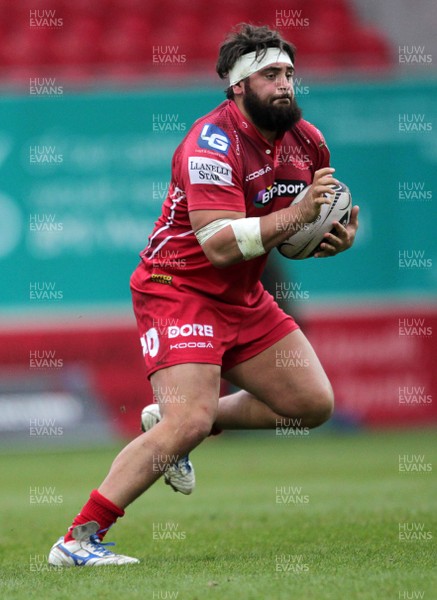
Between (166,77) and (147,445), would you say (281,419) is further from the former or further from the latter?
(166,77)

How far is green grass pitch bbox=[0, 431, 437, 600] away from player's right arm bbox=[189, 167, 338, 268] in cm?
143

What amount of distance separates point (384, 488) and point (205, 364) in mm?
3364

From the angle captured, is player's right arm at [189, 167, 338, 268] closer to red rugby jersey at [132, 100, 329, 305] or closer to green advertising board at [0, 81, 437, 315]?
red rugby jersey at [132, 100, 329, 305]

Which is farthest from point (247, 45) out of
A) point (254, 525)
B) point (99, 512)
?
point (254, 525)

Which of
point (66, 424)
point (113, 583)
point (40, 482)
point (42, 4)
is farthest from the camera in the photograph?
point (42, 4)

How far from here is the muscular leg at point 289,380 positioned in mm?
5844

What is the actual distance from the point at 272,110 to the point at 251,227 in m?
0.66

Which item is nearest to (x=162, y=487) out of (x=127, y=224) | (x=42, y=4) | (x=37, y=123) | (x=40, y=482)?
(x=40, y=482)

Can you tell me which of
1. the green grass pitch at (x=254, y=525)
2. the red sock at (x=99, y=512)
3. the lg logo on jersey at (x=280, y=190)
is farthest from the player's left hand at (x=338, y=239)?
the red sock at (x=99, y=512)

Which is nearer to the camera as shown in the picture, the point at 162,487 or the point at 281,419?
the point at 281,419

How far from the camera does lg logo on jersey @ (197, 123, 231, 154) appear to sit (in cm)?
538

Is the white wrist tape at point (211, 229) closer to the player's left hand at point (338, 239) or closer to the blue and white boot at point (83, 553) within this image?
the player's left hand at point (338, 239)

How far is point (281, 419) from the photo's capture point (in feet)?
19.8

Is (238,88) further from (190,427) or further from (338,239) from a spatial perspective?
(190,427)
